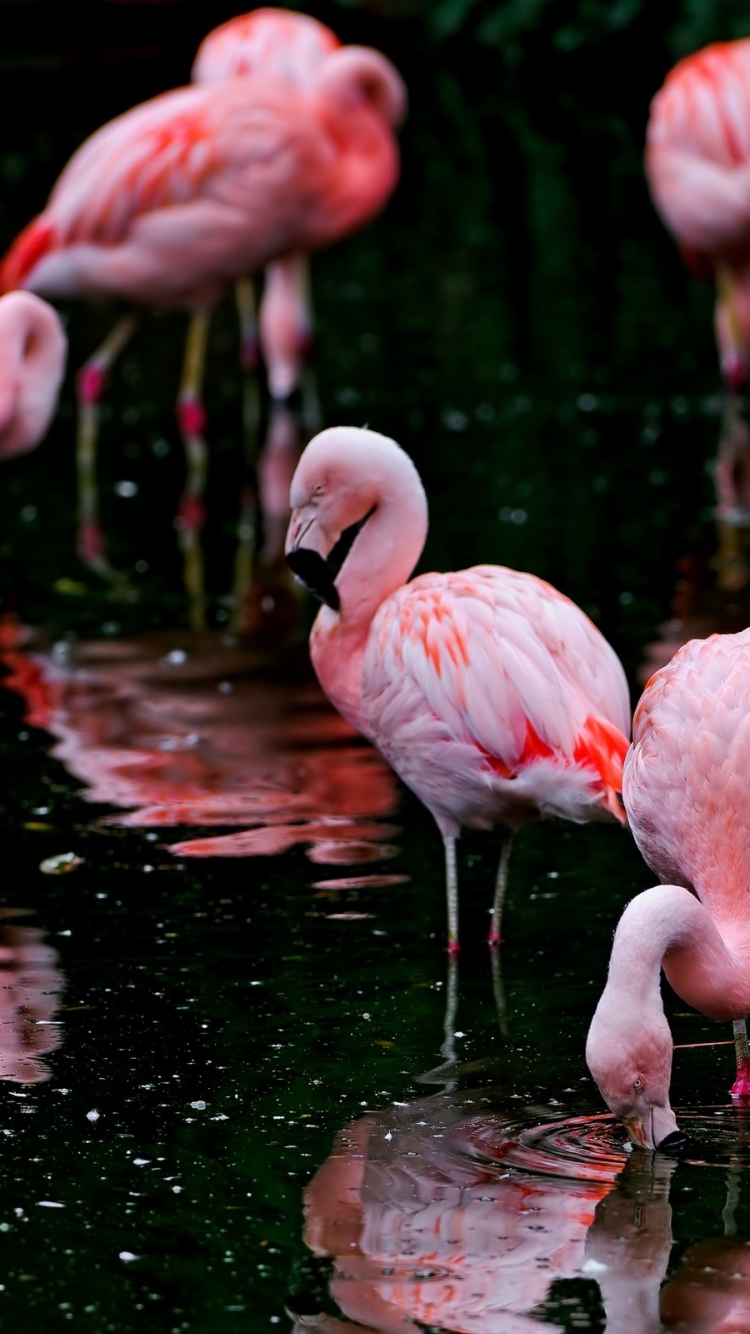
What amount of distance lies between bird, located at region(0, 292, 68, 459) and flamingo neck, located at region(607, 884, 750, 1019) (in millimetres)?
3881

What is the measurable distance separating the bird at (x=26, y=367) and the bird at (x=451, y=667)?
2325 mm


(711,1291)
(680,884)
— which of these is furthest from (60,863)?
(711,1291)

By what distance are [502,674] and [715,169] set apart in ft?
20.3

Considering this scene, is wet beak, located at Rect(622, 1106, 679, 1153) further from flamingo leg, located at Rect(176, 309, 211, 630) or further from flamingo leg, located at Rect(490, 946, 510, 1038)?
flamingo leg, located at Rect(176, 309, 211, 630)

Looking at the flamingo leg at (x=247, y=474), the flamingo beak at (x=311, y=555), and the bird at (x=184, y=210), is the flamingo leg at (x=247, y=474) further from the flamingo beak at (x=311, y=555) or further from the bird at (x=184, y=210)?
the flamingo beak at (x=311, y=555)

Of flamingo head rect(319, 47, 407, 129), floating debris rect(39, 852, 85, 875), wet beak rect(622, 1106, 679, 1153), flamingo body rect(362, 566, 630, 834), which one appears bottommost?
floating debris rect(39, 852, 85, 875)

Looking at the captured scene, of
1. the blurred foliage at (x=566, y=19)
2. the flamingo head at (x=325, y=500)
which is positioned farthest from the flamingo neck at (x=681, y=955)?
the blurred foliage at (x=566, y=19)

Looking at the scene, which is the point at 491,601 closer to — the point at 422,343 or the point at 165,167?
the point at 165,167

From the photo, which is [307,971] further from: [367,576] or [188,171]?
[188,171]

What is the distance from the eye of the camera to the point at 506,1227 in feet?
10.6

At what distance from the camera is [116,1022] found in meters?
4.12

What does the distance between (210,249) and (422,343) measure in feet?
12.0

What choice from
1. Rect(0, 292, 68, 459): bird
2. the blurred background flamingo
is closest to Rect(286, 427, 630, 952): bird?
Rect(0, 292, 68, 459): bird

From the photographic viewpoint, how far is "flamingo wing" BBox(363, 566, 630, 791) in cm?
436
